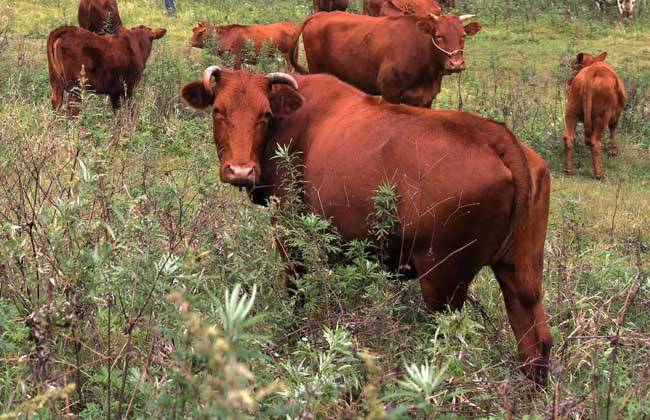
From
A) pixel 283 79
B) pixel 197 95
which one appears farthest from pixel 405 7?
pixel 283 79

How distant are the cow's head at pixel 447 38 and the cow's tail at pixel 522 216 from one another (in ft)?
20.6

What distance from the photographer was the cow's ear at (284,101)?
5270mm

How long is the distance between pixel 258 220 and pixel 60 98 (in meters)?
6.12

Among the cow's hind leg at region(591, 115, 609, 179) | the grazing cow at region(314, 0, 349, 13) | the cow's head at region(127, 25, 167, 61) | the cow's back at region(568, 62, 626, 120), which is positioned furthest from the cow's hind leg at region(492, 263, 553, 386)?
the grazing cow at region(314, 0, 349, 13)

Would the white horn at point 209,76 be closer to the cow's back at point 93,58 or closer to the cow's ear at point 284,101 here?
the cow's ear at point 284,101

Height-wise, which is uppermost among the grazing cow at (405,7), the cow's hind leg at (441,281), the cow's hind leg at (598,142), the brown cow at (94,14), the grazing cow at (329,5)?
the cow's hind leg at (441,281)

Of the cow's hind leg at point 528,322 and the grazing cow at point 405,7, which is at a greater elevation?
the cow's hind leg at point 528,322

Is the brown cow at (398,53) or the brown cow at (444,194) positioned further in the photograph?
the brown cow at (398,53)

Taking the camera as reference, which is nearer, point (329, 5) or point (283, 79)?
point (283, 79)

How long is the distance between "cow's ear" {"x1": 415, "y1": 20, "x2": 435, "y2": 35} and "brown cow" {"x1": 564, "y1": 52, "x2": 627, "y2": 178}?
82.2 inches

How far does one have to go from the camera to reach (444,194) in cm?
406

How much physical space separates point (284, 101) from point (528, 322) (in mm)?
2035

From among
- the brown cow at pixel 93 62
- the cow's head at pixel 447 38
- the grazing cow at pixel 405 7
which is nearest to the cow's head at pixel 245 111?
the brown cow at pixel 93 62

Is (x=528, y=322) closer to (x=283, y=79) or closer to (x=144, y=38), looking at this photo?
(x=283, y=79)
